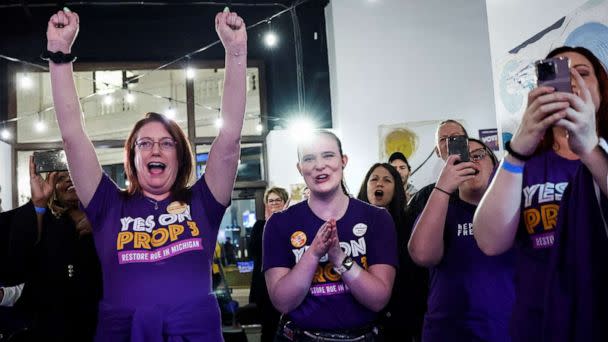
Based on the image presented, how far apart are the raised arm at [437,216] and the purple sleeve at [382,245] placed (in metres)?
0.13

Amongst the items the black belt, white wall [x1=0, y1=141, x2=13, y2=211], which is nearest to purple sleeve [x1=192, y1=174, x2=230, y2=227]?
the black belt

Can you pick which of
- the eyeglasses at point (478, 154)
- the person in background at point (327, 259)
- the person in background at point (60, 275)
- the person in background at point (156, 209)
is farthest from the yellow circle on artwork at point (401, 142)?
the person in background at point (156, 209)

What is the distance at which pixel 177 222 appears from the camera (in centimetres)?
178

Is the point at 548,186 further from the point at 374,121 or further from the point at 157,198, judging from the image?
the point at 374,121

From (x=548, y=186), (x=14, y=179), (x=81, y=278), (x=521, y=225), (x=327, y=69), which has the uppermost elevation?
(x=327, y=69)

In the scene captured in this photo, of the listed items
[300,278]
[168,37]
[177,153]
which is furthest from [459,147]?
[168,37]

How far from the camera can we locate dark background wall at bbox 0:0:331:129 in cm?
845

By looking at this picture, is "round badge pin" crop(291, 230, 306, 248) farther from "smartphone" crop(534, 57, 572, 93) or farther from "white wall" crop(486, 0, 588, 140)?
"white wall" crop(486, 0, 588, 140)

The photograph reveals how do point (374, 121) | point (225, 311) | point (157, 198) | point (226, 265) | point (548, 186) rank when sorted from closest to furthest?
point (548, 186) → point (157, 198) → point (225, 311) → point (374, 121) → point (226, 265)

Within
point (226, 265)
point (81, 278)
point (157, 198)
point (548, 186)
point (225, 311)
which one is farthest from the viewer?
point (226, 265)

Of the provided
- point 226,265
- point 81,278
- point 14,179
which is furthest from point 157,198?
point 226,265

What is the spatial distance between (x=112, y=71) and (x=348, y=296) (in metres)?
8.00

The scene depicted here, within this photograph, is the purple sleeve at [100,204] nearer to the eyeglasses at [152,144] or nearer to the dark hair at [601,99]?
the eyeglasses at [152,144]

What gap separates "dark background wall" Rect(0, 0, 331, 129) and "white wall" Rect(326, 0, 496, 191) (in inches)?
50.0
